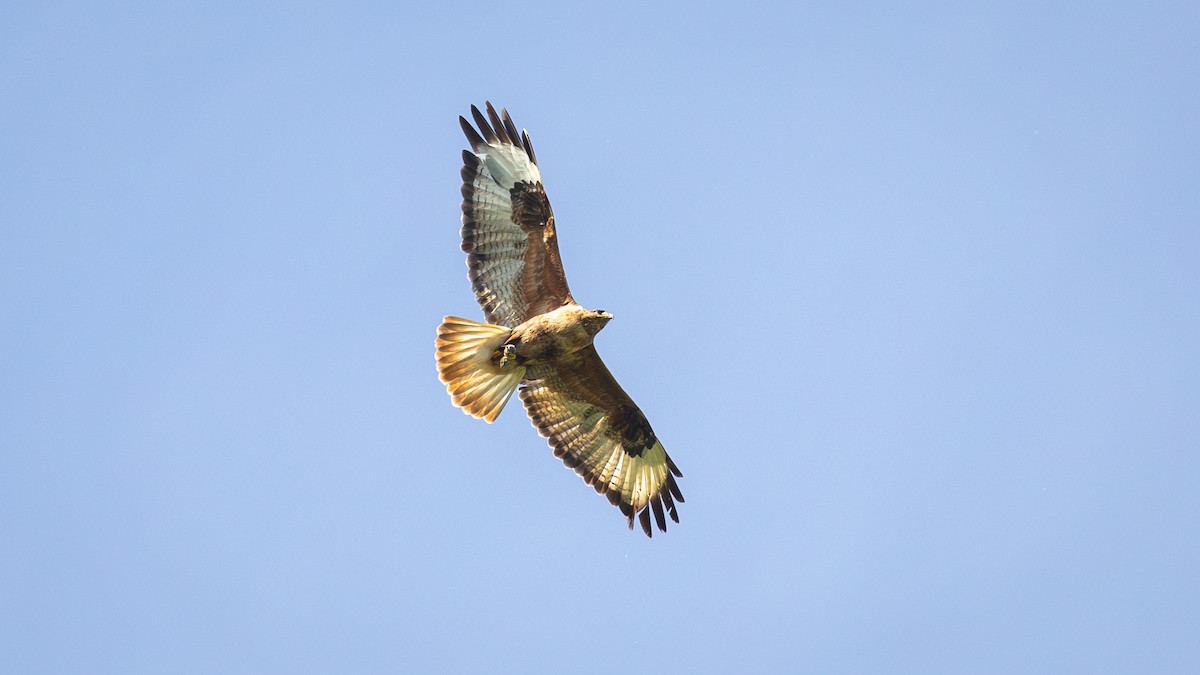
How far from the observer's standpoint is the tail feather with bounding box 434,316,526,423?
48.2 ft

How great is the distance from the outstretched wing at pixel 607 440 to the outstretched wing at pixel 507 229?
34.9 inches

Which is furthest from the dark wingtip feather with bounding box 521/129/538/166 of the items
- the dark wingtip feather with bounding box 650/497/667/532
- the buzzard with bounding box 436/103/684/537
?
the dark wingtip feather with bounding box 650/497/667/532

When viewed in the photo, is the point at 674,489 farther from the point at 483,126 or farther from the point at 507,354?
the point at 483,126

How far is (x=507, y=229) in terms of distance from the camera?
14.7m

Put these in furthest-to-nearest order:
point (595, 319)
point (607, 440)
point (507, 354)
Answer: point (607, 440) → point (507, 354) → point (595, 319)

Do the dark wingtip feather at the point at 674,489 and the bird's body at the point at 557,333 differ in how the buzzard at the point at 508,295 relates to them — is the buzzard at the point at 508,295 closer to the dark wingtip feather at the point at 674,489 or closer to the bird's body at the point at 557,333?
the bird's body at the point at 557,333

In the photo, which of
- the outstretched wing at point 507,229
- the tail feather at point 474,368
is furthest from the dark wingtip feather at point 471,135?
the tail feather at point 474,368

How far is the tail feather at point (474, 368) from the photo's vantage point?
14680 millimetres

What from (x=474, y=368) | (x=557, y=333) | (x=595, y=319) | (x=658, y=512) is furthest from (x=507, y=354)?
(x=658, y=512)

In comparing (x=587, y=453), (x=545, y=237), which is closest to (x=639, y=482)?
(x=587, y=453)

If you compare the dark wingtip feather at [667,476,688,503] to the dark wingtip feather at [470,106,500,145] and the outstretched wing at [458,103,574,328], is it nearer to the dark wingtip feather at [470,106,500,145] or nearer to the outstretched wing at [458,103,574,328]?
the outstretched wing at [458,103,574,328]

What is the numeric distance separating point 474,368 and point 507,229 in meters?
1.34

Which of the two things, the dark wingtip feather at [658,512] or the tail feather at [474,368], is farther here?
the dark wingtip feather at [658,512]

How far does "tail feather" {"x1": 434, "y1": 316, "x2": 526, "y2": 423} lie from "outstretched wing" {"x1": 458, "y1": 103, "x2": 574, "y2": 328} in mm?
241
